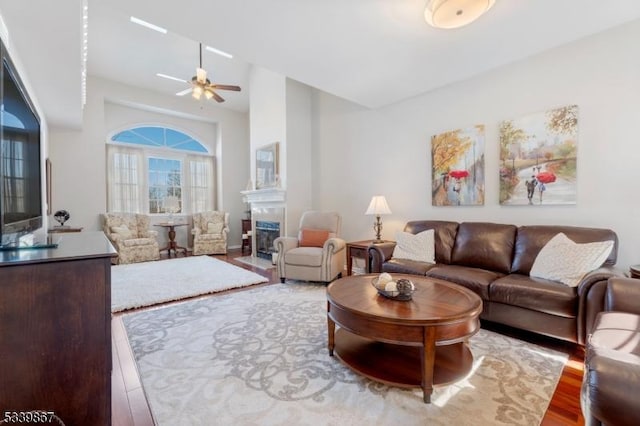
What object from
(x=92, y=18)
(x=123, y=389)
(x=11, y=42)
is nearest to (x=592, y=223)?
(x=123, y=389)

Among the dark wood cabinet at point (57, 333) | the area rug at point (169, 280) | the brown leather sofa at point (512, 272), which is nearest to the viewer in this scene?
the dark wood cabinet at point (57, 333)

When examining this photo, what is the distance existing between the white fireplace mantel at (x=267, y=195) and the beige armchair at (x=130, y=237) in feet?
6.96

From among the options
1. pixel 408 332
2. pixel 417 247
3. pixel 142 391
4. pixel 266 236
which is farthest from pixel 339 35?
pixel 266 236

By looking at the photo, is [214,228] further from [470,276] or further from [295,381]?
[470,276]

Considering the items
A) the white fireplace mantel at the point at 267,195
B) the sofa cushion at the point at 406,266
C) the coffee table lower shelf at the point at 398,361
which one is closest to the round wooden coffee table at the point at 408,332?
the coffee table lower shelf at the point at 398,361

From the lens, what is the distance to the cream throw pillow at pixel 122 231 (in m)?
5.42

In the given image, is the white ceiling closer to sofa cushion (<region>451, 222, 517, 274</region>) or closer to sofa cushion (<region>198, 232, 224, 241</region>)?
sofa cushion (<region>451, 222, 517, 274</region>)

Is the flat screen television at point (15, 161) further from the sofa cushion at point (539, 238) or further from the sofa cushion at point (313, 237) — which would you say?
the sofa cushion at point (539, 238)

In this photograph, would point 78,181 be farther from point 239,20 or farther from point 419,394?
point 419,394

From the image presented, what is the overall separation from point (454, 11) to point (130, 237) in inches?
243

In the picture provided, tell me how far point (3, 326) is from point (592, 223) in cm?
404

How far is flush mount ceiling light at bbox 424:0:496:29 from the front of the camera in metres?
1.76

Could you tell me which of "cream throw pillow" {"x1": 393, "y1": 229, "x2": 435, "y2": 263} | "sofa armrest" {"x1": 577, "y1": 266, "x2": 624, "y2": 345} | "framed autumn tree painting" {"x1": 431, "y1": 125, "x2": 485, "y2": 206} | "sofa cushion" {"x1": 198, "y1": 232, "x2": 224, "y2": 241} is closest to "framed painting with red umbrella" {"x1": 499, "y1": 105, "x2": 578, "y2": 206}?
"framed autumn tree painting" {"x1": 431, "y1": 125, "x2": 485, "y2": 206}

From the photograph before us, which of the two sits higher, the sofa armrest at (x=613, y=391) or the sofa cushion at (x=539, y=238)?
the sofa cushion at (x=539, y=238)
